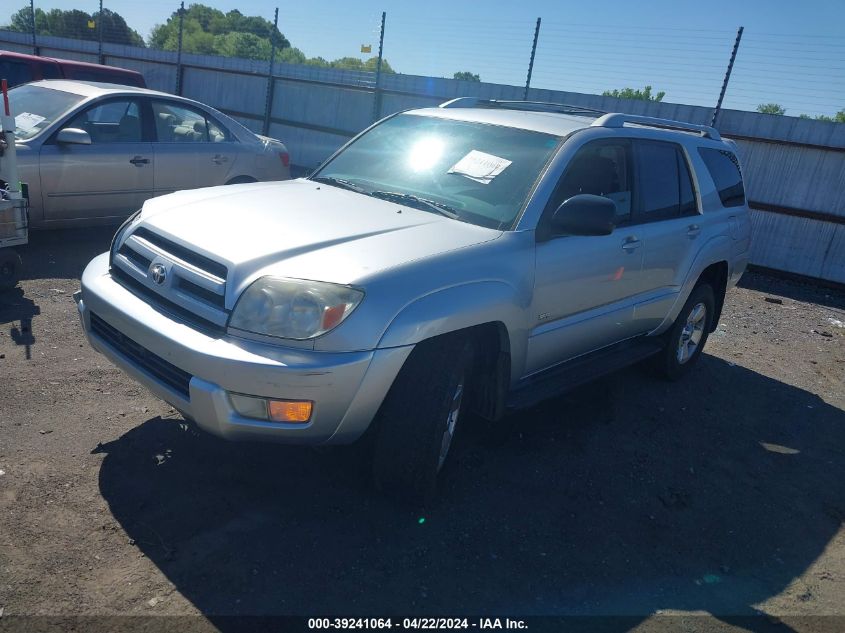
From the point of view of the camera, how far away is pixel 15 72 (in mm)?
10367

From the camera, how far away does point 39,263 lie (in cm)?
663

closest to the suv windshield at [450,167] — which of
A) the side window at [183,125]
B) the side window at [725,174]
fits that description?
the side window at [725,174]

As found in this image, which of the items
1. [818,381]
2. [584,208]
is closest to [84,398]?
[584,208]

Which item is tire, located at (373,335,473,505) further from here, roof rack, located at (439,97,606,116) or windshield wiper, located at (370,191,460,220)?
roof rack, located at (439,97,606,116)

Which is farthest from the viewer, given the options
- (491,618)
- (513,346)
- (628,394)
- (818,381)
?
(818,381)

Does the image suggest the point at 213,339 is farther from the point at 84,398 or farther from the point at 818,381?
the point at 818,381

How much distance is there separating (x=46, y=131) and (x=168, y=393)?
15.7 feet

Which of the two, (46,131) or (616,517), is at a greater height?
(46,131)

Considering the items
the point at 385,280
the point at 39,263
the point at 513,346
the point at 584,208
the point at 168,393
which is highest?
the point at 584,208

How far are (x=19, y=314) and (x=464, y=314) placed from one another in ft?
12.3

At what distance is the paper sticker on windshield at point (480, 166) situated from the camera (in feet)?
13.1

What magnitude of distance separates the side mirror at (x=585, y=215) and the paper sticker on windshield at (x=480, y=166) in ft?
1.45

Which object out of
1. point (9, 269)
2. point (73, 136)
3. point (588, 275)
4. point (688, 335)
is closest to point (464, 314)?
point (588, 275)

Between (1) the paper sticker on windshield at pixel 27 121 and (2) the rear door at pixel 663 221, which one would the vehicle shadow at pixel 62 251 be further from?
(2) the rear door at pixel 663 221
